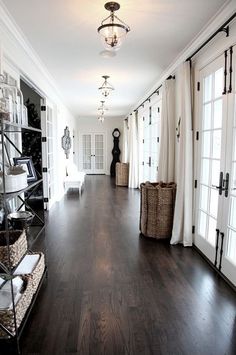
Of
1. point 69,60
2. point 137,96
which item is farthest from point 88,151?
point 69,60

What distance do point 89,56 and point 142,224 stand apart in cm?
266

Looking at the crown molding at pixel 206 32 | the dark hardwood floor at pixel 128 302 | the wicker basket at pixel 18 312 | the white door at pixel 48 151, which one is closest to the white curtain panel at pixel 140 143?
the white door at pixel 48 151

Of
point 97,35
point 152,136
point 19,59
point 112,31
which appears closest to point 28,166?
point 112,31

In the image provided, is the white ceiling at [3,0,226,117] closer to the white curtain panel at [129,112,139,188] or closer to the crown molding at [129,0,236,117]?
the crown molding at [129,0,236,117]

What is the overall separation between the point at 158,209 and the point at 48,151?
3038 millimetres

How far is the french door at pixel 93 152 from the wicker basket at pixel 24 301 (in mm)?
10181

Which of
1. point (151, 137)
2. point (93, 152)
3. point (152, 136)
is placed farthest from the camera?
point (93, 152)

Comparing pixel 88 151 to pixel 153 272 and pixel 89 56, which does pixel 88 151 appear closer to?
pixel 89 56

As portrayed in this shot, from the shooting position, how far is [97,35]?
3064 millimetres

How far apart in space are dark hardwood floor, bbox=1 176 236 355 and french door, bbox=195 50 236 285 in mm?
273

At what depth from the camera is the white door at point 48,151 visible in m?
5.31

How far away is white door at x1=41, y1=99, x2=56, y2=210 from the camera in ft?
17.4

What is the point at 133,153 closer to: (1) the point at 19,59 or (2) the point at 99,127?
(2) the point at 99,127

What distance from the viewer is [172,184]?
159 inches
